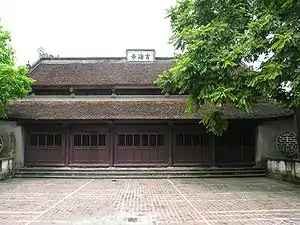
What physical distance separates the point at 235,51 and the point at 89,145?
1047 centimetres

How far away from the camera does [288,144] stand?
17656mm

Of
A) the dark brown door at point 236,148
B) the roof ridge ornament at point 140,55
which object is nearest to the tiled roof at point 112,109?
the dark brown door at point 236,148

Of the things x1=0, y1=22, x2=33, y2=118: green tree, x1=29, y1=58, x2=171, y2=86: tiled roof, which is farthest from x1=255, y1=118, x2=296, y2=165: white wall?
x1=0, y1=22, x2=33, y2=118: green tree

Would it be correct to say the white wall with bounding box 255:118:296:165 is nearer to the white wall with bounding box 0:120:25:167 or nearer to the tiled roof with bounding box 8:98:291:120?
the tiled roof with bounding box 8:98:291:120

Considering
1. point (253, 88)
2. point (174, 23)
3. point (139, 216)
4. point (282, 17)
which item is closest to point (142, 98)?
point (174, 23)

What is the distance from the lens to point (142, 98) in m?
20.9

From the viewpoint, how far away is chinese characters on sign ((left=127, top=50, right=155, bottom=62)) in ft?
79.9

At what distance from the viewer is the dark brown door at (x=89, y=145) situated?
62.5ft

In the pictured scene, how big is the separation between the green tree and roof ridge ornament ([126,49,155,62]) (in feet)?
30.6

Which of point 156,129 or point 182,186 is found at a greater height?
point 156,129

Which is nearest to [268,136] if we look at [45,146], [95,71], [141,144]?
[141,144]

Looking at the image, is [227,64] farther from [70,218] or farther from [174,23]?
[70,218]

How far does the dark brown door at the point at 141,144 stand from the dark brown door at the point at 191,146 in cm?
65

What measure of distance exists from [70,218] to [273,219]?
4.85 meters
